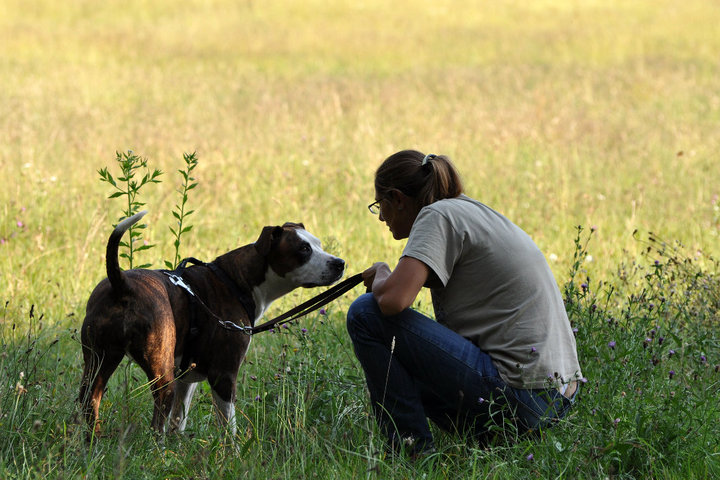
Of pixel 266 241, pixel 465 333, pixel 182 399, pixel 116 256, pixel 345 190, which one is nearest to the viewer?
pixel 116 256

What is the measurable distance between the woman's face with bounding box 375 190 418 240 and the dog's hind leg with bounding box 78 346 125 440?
1257 millimetres

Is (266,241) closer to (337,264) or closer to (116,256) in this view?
(337,264)

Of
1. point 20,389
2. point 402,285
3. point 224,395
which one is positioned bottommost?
point 224,395

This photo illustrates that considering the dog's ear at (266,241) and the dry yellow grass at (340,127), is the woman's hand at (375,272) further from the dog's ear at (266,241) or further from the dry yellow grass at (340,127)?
the dry yellow grass at (340,127)

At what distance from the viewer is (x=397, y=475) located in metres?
3.17

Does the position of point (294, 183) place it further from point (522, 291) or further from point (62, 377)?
point (522, 291)

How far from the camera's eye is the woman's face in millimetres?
3658

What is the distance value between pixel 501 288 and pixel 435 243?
354mm

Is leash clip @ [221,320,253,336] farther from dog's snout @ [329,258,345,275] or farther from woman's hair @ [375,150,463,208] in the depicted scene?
woman's hair @ [375,150,463,208]

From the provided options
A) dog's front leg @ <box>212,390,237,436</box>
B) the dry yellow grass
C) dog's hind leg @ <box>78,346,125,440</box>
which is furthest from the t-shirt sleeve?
the dry yellow grass

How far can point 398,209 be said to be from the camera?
3686mm

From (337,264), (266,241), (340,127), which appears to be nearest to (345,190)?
(340,127)

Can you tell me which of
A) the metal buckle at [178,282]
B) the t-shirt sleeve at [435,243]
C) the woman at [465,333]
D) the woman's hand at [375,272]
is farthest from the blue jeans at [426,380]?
the metal buckle at [178,282]

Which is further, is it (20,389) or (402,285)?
(402,285)
